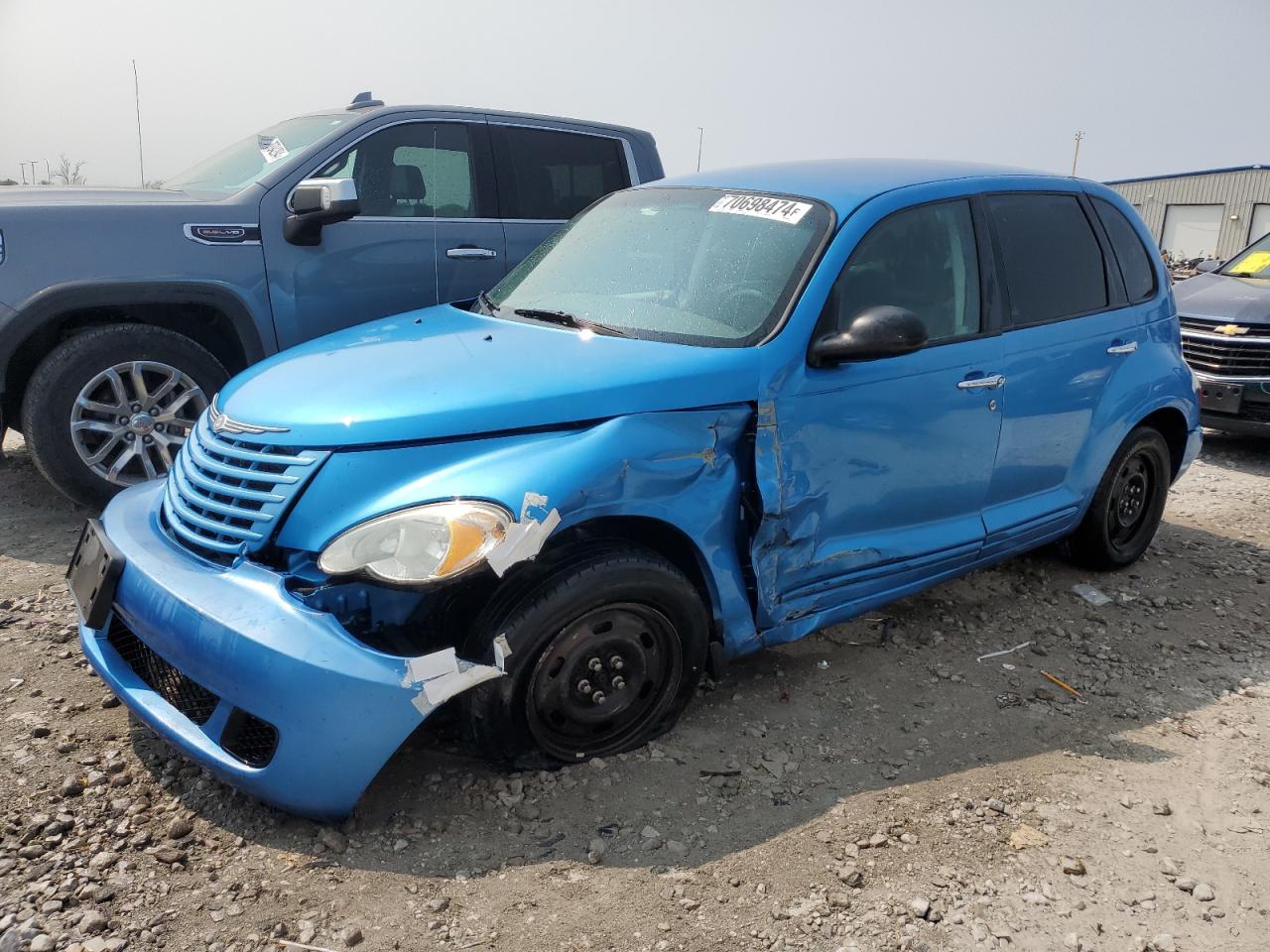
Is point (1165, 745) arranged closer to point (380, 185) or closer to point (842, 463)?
point (842, 463)

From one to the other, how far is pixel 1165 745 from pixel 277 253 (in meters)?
4.35

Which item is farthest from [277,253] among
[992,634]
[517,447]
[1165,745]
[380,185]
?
[1165,745]

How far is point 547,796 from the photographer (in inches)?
111

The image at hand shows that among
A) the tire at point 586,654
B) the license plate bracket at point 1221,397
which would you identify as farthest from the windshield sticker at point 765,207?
the license plate bracket at point 1221,397

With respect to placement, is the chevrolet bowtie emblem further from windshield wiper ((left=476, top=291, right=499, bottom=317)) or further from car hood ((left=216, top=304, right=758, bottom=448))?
windshield wiper ((left=476, top=291, right=499, bottom=317))

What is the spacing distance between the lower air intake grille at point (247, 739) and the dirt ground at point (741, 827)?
0.26m

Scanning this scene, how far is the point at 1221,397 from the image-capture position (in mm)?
7371

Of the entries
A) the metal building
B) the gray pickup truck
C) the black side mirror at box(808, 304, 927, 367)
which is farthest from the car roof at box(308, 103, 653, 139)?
the metal building

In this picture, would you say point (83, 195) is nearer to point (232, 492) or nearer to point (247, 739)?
point (232, 492)

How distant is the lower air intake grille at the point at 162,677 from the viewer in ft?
8.70

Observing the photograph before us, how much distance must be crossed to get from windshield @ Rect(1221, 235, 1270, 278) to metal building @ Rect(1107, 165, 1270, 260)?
33.1 metres

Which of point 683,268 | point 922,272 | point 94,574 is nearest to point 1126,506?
point 922,272

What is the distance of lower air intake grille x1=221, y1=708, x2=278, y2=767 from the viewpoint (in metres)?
2.51

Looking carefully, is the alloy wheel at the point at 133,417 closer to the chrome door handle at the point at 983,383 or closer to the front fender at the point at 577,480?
the front fender at the point at 577,480
